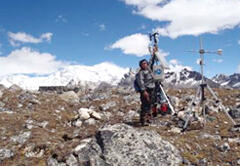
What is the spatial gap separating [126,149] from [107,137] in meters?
0.96

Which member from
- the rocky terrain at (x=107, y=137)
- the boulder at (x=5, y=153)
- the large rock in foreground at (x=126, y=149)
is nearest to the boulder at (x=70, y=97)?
the rocky terrain at (x=107, y=137)

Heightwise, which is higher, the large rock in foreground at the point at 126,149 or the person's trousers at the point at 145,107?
the person's trousers at the point at 145,107

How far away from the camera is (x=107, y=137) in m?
12.5

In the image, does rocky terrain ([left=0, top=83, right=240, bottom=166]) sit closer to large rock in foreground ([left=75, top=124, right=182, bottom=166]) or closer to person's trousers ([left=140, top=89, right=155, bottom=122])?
large rock in foreground ([left=75, top=124, right=182, bottom=166])

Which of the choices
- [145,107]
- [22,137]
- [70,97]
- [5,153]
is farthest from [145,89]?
[70,97]

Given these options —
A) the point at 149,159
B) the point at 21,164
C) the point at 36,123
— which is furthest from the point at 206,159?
the point at 36,123

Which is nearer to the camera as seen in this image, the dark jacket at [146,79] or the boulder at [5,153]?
the boulder at [5,153]

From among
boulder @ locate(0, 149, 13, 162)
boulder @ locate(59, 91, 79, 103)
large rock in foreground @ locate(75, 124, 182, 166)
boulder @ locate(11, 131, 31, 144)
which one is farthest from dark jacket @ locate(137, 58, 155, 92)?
boulder @ locate(59, 91, 79, 103)

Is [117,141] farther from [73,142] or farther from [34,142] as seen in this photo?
[34,142]

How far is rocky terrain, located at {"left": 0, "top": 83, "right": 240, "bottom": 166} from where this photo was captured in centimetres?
1226

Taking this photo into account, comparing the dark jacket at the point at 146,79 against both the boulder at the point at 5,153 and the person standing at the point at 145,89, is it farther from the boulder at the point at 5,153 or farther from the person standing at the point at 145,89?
the boulder at the point at 5,153

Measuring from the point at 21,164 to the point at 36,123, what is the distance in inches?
219

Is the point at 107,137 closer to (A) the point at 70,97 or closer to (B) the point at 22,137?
(B) the point at 22,137

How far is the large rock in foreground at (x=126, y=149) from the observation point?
468 inches
